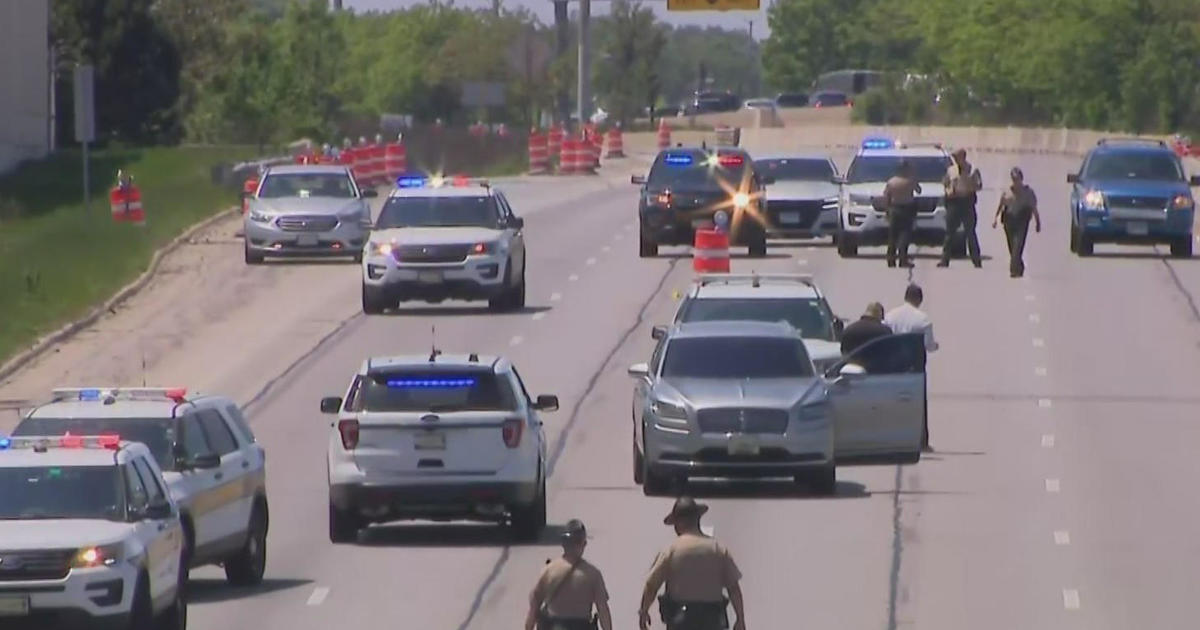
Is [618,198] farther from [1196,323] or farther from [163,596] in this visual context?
[163,596]

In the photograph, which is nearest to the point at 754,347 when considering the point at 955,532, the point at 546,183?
the point at 955,532

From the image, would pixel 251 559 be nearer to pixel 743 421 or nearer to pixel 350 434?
pixel 350 434

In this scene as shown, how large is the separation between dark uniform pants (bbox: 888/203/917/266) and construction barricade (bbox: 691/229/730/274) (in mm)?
2855

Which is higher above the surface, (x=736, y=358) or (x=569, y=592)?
(x=569, y=592)

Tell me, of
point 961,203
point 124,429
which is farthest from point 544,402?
point 961,203

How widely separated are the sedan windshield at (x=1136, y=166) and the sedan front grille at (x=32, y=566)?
30076 mm

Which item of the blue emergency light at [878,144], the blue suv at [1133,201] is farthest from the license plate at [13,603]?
the blue emergency light at [878,144]

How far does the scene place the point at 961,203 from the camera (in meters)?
40.2

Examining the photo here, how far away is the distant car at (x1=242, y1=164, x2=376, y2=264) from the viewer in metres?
42.6

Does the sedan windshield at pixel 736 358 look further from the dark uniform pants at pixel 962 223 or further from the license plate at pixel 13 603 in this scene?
the dark uniform pants at pixel 962 223

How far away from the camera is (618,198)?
59438mm

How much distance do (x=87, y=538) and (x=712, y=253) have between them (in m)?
23.4

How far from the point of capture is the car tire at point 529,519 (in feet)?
69.4

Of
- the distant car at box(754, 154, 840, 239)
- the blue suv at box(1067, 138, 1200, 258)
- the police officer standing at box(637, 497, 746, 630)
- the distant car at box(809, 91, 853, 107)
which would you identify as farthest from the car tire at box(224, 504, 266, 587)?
the distant car at box(809, 91, 853, 107)
